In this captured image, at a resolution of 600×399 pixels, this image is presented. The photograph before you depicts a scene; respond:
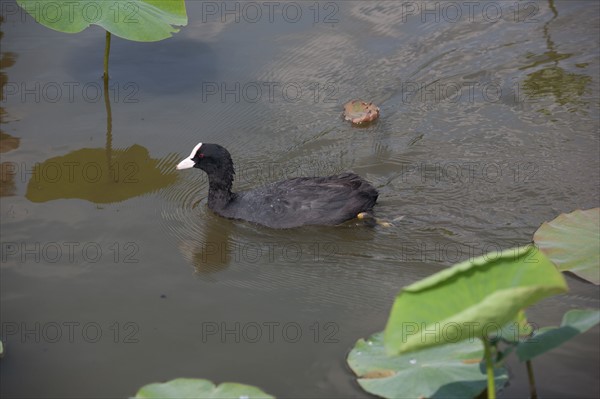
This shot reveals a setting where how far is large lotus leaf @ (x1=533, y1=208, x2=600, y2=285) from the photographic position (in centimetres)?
580

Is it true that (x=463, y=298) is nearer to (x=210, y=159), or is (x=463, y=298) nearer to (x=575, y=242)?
(x=575, y=242)

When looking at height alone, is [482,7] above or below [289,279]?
above

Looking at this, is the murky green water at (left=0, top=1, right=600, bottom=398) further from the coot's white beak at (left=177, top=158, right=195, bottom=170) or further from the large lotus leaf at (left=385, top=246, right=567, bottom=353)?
the large lotus leaf at (left=385, top=246, right=567, bottom=353)

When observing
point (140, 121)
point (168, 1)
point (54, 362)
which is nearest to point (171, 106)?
point (140, 121)

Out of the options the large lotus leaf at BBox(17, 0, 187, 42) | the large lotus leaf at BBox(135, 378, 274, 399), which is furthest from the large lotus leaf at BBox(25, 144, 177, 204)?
the large lotus leaf at BBox(135, 378, 274, 399)

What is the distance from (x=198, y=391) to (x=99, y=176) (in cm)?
360

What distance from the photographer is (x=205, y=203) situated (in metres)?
7.52

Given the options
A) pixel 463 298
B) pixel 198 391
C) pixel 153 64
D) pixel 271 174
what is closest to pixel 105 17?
pixel 153 64

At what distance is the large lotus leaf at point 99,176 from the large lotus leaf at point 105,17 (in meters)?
1.06

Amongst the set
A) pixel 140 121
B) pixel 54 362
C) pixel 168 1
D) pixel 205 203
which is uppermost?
pixel 168 1

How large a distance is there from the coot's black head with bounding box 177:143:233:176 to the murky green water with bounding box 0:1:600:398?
0.38 meters

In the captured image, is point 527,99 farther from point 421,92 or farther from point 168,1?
point 168,1

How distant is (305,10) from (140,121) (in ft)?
9.02

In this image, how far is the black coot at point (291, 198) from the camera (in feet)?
22.9
